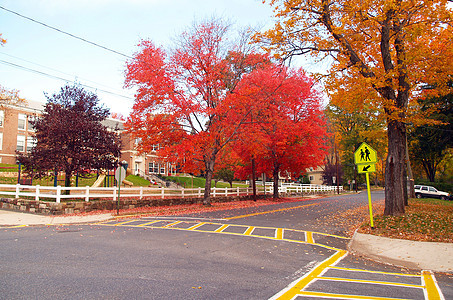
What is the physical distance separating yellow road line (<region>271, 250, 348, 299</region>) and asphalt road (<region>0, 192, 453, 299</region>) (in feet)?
0.06

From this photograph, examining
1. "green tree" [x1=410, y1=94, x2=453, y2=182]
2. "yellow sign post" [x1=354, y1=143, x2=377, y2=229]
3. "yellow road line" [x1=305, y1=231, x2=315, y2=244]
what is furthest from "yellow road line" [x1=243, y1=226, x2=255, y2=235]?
"green tree" [x1=410, y1=94, x2=453, y2=182]

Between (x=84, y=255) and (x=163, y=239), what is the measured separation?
250 centimetres

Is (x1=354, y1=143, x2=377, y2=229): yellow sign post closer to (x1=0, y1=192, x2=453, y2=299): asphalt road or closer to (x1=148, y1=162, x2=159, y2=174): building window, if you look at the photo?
(x1=0, y1=192, x2=453, y2=299): asphalt road

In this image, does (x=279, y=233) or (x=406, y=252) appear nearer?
(x=406, y=252)

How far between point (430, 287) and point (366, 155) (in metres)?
6.20

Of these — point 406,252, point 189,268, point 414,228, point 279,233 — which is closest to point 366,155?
point 414,228

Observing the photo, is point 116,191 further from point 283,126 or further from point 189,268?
point 189,268

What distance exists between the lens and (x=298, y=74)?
93.8ft

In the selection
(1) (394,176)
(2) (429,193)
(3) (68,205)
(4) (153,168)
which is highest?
(4) (153,168)

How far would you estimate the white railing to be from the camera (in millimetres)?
16348

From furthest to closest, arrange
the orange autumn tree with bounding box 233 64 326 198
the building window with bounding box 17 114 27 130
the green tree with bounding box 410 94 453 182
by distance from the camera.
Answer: the building window with bounding box 17 114 27 130 < the orange autumn tree with bounding box 233 64 326 198 < the green tree with bounding box 410 94 453 182

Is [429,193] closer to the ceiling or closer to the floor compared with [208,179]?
closer to the floor

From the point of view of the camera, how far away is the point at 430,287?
543cm

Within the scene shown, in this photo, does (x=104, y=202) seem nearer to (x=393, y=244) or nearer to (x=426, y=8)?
(x=393, y=244)
